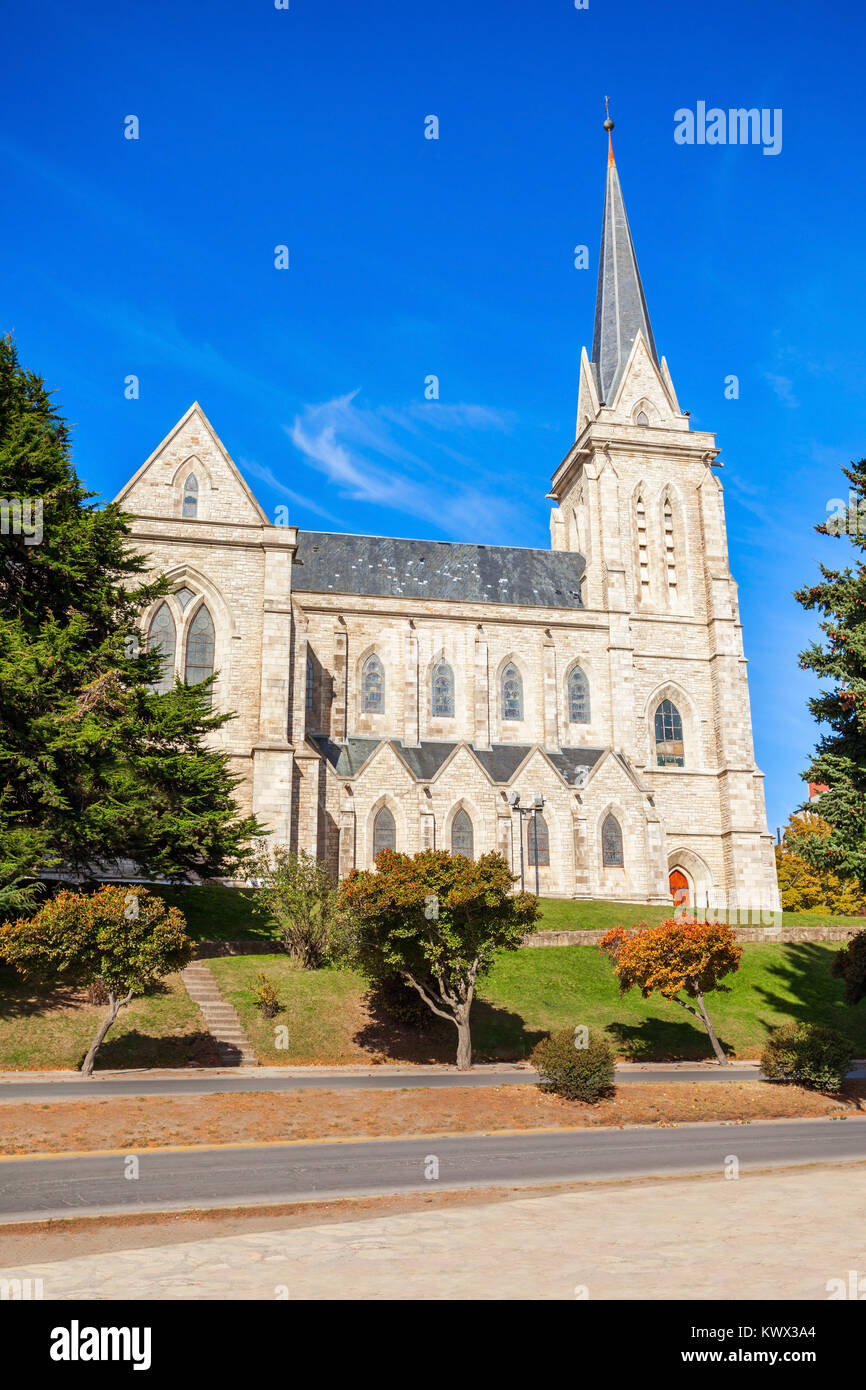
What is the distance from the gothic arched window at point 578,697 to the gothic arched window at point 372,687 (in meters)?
9.18

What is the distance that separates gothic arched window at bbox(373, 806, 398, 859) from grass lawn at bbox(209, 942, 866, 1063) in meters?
11.7

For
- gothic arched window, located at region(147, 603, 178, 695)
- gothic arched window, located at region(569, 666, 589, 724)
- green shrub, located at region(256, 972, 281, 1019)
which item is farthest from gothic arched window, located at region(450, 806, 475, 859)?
green shrub, located at region(256, 972, 281, 1019)

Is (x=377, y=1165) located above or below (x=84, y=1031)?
below

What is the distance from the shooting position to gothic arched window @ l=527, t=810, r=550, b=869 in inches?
1687

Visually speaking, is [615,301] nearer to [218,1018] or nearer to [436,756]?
[436,756]

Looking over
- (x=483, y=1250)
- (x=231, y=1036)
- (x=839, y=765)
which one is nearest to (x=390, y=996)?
(x=231, y=1036)

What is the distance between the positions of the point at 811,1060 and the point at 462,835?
23.2 m

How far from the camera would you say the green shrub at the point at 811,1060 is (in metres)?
20.5

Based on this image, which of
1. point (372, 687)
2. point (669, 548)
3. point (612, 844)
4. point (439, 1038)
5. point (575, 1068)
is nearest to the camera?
point (575, 1068)

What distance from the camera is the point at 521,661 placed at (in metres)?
49.1

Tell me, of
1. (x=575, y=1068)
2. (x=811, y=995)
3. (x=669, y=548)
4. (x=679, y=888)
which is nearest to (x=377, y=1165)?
(x=575, y=1068)

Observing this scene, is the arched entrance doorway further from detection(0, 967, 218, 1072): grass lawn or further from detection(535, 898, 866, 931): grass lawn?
detection(0, 967, 218, 1072): grass lawn

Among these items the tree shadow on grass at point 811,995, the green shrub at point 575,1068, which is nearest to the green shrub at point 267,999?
the green shrub at point 575,1068
